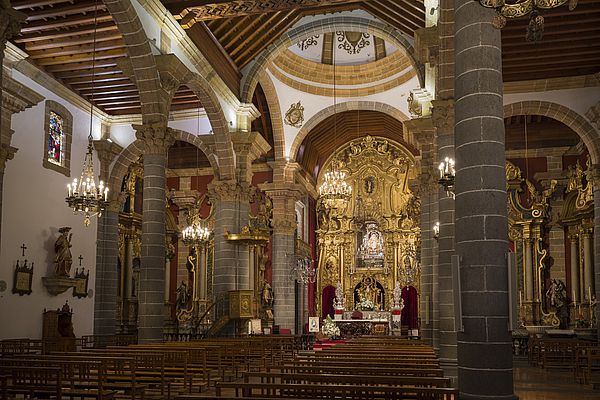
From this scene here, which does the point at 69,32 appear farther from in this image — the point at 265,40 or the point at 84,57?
the point at 265,40

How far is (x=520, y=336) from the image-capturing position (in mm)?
20844

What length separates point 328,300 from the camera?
3198 centimetres

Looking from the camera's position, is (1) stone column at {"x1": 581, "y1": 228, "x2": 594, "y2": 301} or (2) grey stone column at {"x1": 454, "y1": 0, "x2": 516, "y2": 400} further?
(1) stone column at {"x1": 581, "y1": 228, "x2": 594, "y2": 301}

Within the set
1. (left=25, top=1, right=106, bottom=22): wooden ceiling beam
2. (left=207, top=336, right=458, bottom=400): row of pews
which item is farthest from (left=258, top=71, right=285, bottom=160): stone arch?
(left=207, top=336, right=458, bottom=400): row of pews

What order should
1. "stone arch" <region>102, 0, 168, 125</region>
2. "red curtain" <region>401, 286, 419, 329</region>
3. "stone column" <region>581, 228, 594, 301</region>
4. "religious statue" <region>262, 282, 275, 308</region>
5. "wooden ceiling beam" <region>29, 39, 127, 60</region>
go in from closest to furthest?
"stone arch" <region>102, 0, 168, 125</region> < "wooden ceiling beam" <region>29, 39, 127, 60</region> < "stone column" <region>581, 228, 594, 301</region> < "religious statue" <region>262, 282, 275, 308</region> < "red curtain" <region>401, 286, 419, 329</region>

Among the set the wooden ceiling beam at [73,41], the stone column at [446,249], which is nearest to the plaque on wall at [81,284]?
the wooden ceiling beam at [73,41]

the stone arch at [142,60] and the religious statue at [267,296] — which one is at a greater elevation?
the stone arch at [142,60]

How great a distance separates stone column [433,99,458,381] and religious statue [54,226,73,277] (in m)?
10.0

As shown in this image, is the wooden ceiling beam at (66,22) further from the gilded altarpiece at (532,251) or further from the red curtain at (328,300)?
the red curtain at (328,300)

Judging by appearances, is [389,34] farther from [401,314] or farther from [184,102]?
[401,314]

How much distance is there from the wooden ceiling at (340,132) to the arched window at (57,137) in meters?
10.8

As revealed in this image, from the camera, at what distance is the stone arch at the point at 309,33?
1998 centimetres

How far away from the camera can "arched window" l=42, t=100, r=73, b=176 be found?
1803 cm

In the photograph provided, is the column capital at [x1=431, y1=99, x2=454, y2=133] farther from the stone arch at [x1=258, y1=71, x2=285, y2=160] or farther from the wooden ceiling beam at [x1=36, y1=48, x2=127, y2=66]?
the stone arch at [x1=258, y1=71, x2=285, y2=160]
